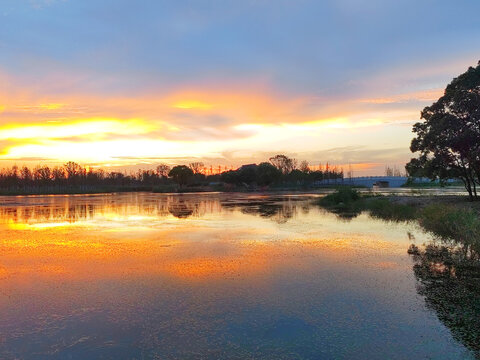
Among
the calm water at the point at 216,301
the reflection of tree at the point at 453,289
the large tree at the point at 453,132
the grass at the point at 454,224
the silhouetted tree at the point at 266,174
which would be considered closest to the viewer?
the calm water at the point at 216,301

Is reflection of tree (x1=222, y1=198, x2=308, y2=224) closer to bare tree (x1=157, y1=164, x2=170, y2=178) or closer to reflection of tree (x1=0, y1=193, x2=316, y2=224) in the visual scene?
reflection of tree (x1=0, y1=193, x2=316, y2=224)

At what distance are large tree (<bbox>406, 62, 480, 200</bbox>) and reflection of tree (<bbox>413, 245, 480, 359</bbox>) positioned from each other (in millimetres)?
12354

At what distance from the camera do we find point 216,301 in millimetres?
7188

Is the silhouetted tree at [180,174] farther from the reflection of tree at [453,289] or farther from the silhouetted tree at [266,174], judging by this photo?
the reflection of tree at [453,289]

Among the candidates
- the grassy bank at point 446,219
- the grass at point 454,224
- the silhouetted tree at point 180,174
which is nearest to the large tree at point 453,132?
the grassy bank at point 446,219

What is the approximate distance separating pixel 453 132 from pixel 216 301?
787 inches

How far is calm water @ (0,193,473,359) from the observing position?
17.4 feet

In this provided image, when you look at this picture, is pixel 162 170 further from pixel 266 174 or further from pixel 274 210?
pixel 274 210

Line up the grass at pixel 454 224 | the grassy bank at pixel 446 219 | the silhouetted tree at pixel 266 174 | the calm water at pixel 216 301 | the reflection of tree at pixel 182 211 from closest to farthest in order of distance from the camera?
the calm water at pixel 216 301 → the grass at pixel 454 224 → the grassy bank at pixel 446 219 → the reflection of tree at pixel 182 211 → the silhouetted tree at pixel 266 174

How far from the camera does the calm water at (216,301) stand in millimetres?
5309

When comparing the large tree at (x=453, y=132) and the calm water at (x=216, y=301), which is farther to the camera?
the large tree at (x=453, y=132)

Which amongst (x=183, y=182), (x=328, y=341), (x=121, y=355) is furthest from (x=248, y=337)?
(x=183, y=182)

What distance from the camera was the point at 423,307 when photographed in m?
6.82

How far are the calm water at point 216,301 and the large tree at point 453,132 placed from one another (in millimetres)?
10753
